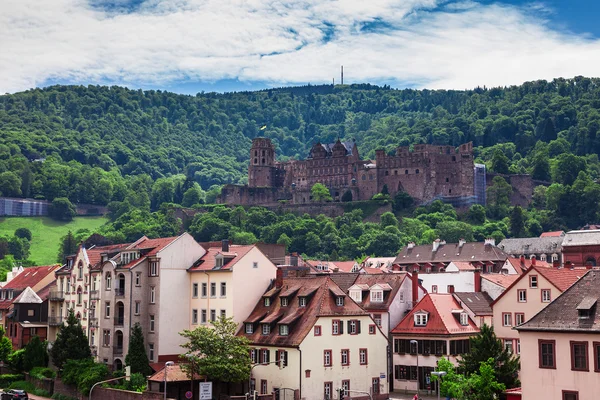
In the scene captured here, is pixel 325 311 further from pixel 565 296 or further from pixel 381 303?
pixel 565 296

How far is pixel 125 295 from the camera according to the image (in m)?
80.6

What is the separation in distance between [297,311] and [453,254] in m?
75.8

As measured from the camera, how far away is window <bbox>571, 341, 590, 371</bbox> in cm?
5084

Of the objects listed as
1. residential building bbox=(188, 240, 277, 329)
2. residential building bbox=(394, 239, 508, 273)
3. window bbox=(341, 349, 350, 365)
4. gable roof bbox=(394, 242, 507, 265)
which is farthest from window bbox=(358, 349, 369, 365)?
gable roof bbox=(394, 242, 507, 265)

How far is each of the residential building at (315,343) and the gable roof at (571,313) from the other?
61.2 feet

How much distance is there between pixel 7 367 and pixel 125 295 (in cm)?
1697

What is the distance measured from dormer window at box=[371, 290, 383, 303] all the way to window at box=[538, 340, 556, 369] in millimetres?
28334

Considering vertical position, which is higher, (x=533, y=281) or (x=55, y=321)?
(x=533, y=281)

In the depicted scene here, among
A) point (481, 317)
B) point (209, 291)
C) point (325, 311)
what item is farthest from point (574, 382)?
point (209, 291)

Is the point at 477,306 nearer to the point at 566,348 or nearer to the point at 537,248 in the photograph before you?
the point at 566,348

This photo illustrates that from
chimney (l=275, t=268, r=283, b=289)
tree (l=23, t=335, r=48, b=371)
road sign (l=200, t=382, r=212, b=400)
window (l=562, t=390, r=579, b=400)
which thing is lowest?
road sign (l=200, t=382, r=212, b=400)

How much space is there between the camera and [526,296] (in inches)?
2889

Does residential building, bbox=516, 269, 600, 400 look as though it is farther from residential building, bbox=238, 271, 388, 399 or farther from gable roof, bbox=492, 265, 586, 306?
residential building, bbox=238, 271, 388, 399

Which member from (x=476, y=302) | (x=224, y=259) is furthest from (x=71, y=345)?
(x=476, y=302)
